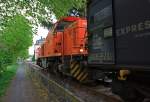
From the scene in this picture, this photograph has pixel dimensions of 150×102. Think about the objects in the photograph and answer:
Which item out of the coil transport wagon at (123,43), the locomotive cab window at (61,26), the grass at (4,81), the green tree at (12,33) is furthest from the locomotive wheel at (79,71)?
the coil transport wagon at (123,43)

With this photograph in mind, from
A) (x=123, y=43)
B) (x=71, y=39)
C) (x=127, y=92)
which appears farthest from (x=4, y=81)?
(x=123, y=43)

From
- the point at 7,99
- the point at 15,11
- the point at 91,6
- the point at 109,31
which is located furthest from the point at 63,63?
the point at 109,31

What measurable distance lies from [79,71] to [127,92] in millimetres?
8473

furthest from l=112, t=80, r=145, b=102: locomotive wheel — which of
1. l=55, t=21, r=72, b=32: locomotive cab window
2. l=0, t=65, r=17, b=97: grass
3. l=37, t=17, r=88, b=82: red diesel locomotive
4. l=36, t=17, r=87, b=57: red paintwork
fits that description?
l=55, t=21, r=72, b=32: locomotive cab window

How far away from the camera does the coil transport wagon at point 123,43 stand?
810cm

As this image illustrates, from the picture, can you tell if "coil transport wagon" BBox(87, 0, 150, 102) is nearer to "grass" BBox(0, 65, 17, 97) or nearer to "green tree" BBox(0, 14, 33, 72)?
"green tree" BBox(0, 14, 33, 72)

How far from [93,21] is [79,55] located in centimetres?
758

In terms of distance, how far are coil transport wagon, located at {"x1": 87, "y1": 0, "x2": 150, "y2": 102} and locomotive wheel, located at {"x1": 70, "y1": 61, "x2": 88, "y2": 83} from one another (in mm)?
6651

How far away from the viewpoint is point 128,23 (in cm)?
873

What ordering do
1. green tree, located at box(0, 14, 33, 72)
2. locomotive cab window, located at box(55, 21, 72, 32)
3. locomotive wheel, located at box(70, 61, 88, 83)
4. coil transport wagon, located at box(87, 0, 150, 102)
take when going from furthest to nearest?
locomotive cab window, located at box(55, 21, 72, 32) < locomotive wheel, located at box(70, 61, 88, 83) < green tree, located at box(0, 14, 33, 72) < coil transport wagon, located at box(87, 0, 150, 102)

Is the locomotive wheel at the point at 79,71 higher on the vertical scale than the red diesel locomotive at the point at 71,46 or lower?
lower

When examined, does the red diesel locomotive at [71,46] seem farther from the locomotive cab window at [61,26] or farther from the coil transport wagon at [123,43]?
the coil transport wagon at [123,43]

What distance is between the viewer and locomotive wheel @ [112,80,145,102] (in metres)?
10.1

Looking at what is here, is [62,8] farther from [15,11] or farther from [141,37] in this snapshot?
[141,37]
